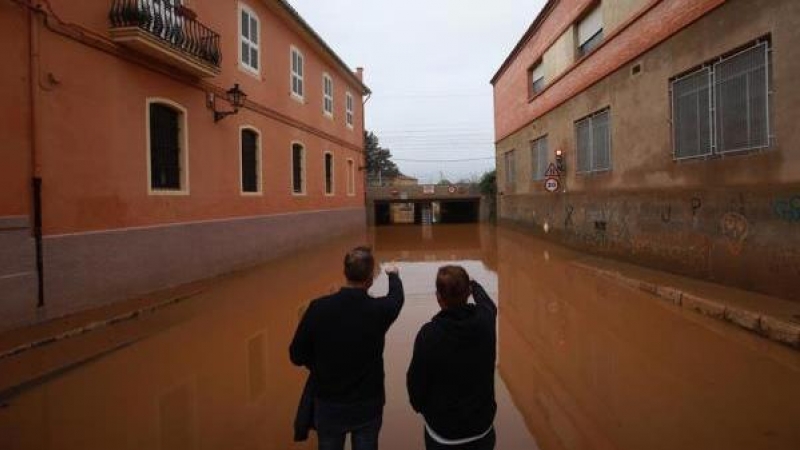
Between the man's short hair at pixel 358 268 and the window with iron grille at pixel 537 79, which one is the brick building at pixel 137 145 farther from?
the window with iron grille at pixel 537 79

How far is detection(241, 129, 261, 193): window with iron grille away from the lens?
14828 millimetres

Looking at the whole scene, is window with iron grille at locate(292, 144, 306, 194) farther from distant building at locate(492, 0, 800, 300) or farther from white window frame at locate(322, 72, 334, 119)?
distant building at locate(492, 0, 800, 300)

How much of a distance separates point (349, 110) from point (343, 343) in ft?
84.2

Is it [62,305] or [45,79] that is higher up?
[45,79]

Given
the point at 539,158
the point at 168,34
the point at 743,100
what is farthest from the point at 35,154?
the point at 539,158

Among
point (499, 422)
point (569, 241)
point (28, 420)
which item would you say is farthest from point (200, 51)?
point (569, 241)

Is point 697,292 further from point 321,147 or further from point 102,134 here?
point 321,147

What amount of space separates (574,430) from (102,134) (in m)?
8.53

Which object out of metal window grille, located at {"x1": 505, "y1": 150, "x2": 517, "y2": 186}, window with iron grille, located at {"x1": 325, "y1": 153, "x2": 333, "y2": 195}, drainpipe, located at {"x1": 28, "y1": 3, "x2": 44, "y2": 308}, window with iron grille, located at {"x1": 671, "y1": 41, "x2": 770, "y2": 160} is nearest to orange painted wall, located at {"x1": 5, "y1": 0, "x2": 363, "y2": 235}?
drainpipe, located at {"x1": 28, "y1": 3, "x2": 44, "y2": 308}

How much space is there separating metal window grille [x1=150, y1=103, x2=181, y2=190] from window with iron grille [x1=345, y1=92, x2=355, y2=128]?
15.6m

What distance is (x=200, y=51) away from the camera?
38.8 feet

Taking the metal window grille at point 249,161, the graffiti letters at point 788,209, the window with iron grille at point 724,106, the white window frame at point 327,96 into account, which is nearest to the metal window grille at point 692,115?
the window with iron grille at point 724,106

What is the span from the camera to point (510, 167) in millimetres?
28594

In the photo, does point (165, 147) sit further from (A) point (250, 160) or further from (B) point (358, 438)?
(B) point (358, 438)
